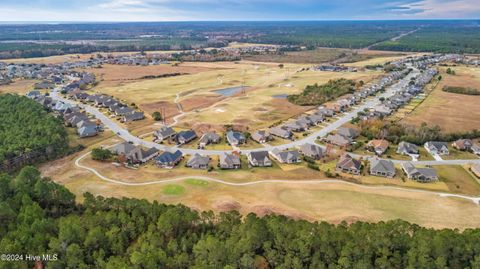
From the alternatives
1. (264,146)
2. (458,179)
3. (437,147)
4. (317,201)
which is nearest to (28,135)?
(264,146)

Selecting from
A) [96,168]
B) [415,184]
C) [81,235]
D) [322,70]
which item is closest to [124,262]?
[81,235]

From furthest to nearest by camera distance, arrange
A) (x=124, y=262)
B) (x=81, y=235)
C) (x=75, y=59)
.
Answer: (x=75, y=59) → (x=81, y=235) → (x=124, y=262)

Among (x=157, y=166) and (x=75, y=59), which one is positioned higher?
(x=75, y=59)

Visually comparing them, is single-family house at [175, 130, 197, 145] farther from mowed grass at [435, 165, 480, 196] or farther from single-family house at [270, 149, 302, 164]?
mowed grass at [435, 165, 480, 196]

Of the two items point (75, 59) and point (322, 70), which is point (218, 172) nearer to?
point (322, 70)

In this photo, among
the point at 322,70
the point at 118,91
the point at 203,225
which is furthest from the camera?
the point at 322,70

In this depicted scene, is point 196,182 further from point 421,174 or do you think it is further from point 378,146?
point 378,146

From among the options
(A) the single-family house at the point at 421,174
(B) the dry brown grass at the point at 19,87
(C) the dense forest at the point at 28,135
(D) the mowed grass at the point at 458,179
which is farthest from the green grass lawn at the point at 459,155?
(B) the dry brown grass at the point at 19,87
